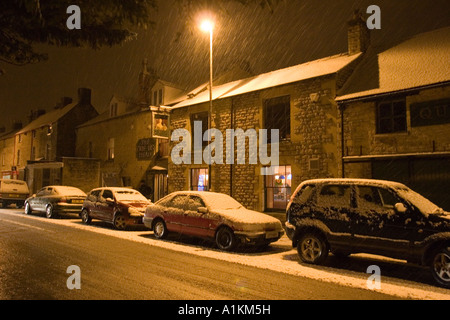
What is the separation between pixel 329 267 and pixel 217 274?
2.57 meters

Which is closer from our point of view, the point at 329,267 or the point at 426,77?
the point at 329,267

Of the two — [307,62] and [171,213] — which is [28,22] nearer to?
[171,213]

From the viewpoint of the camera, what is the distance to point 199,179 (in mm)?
19281

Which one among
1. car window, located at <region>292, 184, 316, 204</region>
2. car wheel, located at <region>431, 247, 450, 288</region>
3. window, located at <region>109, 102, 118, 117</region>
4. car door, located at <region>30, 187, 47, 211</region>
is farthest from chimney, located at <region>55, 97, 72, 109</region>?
car wheel, located at <region>431, 247, 450, 288</region>

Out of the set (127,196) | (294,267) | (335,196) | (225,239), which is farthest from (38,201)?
(335,196)

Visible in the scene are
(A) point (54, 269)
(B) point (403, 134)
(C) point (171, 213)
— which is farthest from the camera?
(B) point (403, 134)

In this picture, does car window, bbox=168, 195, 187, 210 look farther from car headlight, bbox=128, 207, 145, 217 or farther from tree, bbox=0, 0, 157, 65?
tree, bbox=0, 0, 157, 65

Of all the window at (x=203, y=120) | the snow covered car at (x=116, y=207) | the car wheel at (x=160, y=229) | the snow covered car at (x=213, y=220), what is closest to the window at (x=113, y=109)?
the window at (x=203, y=120)

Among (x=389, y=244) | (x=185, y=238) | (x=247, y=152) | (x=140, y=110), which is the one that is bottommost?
(x=185, y=238)

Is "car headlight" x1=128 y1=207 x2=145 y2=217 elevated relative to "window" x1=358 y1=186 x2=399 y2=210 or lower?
lower

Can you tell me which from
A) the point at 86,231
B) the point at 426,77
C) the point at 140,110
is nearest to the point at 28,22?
the point at 86,231

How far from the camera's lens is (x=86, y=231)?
12352 mm

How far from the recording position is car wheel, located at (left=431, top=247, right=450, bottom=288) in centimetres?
603

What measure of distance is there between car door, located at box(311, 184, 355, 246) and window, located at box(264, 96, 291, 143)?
26.1 ft
